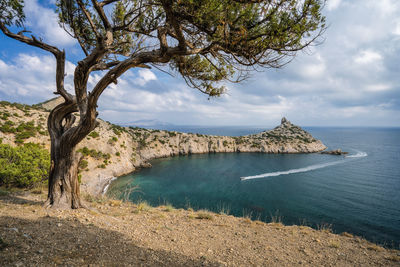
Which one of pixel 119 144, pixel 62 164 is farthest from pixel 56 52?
pixel 119 144

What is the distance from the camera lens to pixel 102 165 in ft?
87.1

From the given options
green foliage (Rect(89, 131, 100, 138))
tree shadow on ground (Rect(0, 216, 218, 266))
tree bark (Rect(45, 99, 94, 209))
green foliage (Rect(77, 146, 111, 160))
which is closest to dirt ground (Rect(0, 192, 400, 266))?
tree shadow on ground (Rect(0, 216, 218, 266))

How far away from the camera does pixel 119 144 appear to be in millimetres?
33719

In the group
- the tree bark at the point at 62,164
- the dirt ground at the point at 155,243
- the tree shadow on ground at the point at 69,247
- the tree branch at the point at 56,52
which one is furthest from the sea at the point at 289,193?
the tree branch at the point at 56,52

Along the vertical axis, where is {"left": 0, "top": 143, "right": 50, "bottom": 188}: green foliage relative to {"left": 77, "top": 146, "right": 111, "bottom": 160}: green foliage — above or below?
above

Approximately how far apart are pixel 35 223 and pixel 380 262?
34.0ft

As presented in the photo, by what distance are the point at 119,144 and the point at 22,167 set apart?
83.5 ft

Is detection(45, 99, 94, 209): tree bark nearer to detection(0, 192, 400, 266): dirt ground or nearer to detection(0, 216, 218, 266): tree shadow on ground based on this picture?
detection(0, 192, 400, 266): dirt ground

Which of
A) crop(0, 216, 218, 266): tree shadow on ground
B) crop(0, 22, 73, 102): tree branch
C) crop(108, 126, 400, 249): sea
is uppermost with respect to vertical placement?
crop(0, 22, 73, 102): tree branch

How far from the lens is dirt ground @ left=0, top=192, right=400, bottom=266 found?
3096 mm

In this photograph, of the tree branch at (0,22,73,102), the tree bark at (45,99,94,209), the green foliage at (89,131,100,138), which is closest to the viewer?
the tree branch at (0,22,73,102)

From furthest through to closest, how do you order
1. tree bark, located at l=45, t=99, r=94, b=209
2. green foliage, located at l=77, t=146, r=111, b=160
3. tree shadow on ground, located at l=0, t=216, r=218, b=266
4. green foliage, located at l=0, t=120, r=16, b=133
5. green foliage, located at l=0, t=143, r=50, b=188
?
green foliage, located at l=77, t=146, r=111, b=160, green foliage, located at l=0, t=120, r=16, b=133, green foliage, located at l=0, t=143, r=50, b=188, tree bark, located at l=45, t=99, r=94, b=209, tree shadow on ground, located at l=0, t=216, r=218, b=266

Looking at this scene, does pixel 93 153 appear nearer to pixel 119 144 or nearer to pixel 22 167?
pixel 119 144

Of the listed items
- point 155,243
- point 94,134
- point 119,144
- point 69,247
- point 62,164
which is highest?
point 94,134
